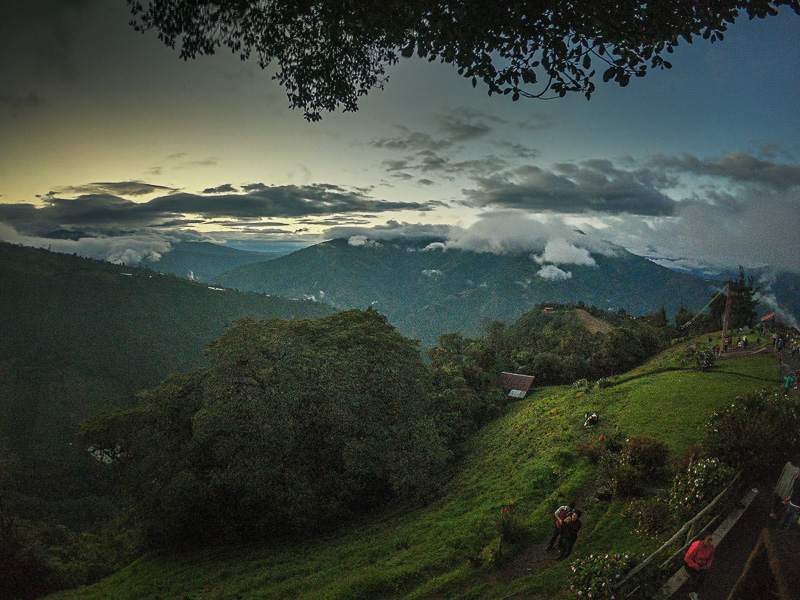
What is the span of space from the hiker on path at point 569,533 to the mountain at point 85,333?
84.9 m

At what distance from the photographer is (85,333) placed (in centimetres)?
11550

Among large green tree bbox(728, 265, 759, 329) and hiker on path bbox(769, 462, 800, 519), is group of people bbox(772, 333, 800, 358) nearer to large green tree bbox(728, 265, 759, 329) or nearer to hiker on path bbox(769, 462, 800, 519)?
hiker on path bbox(769, 462, 800, 519)

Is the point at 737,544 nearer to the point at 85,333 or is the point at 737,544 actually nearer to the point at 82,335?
the point at 82,335

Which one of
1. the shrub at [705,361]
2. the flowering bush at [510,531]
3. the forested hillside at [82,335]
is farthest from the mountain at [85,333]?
the shrub at [705,361]

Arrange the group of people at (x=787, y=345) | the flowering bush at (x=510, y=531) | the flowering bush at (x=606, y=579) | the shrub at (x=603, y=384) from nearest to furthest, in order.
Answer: the flowering bush at (x=606, y=579)
the flowering bush at (x=510, y=531)
the group of people at (x=787, y=345)
the shrub at (x=603, y=384)

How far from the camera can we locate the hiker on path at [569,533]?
873 centimetres

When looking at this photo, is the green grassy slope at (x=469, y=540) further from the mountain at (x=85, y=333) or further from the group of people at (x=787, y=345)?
the mountain at (x=85, y=333)

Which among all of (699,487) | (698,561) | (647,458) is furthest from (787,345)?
(698,561)

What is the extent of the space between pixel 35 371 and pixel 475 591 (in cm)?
11848

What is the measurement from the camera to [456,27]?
408 centimetres

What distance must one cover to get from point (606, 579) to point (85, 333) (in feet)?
473

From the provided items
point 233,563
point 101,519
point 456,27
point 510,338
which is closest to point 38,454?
point 101,519

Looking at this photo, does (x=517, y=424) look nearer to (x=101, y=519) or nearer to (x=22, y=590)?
(x=22, y=590)

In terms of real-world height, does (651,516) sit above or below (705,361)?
above
